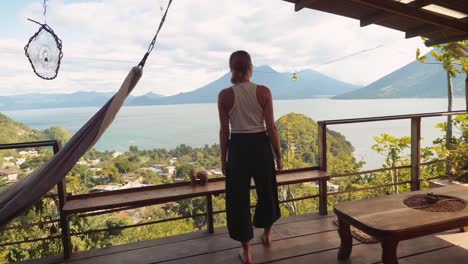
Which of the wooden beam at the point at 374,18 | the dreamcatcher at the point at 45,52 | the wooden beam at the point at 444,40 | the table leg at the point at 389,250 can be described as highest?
the wooden beam at the point at 374,18

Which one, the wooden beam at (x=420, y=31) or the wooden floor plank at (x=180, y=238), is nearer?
the wooden floor plank at (x=180, y=238)

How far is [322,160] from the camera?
2.96 metres

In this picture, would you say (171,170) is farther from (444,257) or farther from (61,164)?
(444,257)

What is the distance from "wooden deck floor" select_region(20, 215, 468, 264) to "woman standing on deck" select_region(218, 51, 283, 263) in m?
0.34

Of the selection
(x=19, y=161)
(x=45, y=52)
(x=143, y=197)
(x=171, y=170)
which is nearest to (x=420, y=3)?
(x=143, y=197)

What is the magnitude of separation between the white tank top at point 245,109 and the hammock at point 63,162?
2.17 feet

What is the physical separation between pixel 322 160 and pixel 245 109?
52.4 inches

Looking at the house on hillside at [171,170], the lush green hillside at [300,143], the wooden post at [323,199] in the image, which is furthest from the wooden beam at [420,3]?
the lush green hillside at [300,143]

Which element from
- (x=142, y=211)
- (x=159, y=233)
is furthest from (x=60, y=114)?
(x=159, y=233)

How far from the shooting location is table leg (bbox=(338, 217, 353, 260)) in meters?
2.12

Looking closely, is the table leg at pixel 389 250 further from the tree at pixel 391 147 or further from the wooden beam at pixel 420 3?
the tree at pixel 391 147

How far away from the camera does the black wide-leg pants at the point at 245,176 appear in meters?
1.98

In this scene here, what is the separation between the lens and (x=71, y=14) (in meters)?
12.1

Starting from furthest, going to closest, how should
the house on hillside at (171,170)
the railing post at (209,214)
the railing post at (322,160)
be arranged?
the house on hillside at (171,170) → the railing post at (322,160) → the railing post at (209,214)
